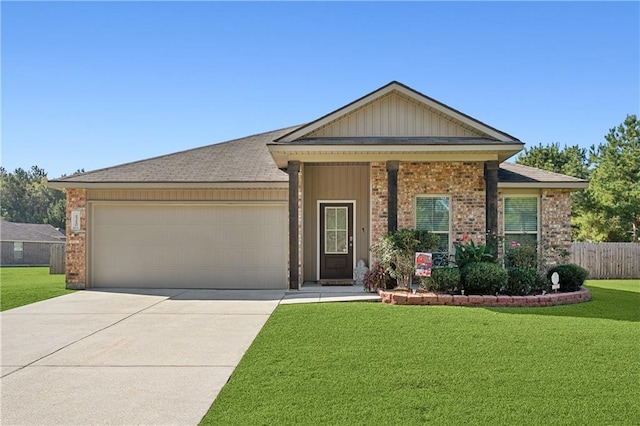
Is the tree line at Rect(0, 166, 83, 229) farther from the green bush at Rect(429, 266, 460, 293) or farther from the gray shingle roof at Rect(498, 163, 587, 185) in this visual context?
the green bush at Rect(429, 266, 460, 293)

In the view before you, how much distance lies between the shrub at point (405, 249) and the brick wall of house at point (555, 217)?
15.5ft

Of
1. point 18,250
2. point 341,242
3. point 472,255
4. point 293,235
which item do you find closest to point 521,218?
point 472,255

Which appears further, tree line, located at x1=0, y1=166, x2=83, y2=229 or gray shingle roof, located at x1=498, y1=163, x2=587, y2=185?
tree line, located at x1=0, y1=166, x2=83, y2=229

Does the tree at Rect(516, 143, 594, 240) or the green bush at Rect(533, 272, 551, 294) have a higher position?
the tree at Rect(516, 143, 594, 240)

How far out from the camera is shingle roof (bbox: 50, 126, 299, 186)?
1193 centimetres

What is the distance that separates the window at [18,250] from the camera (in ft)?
108

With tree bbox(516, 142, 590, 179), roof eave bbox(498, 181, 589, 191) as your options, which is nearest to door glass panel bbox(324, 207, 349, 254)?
roof eave bbox(498, 181, 589, 191)

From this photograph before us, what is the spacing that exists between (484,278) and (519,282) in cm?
77

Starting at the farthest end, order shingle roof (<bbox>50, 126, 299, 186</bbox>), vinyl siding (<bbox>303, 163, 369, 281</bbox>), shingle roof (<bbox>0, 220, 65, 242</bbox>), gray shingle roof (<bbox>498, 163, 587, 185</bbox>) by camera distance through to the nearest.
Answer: shingle roof (<bbox>0, 220, 65, 242</bbox>), vinyl siding (<bbox>303, 163, 369, 281</bbox>), gray shingle roof (<bbox>498, 163, 587, 185</bbox>), shingle roof (<bbox>50, 126, 299, 186</bbox>)

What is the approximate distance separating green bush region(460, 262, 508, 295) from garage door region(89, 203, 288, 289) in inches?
179

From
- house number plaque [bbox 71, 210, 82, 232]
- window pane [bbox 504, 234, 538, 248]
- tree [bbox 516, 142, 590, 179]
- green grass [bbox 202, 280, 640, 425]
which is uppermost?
tree [bbox 516, 142, 590, 179]

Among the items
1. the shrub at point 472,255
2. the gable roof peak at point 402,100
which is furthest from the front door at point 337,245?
the shrub at point 472,255

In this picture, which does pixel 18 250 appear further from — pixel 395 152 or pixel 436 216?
pixel 395 152

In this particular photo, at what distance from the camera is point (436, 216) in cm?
1215
